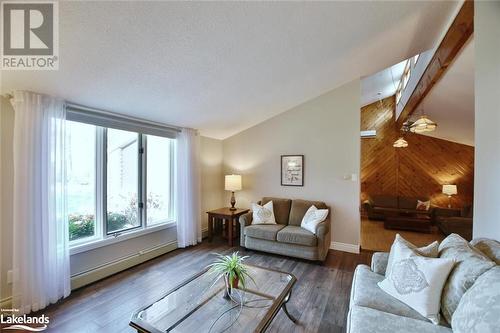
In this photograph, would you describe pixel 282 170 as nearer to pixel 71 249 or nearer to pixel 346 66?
pixel 346 66

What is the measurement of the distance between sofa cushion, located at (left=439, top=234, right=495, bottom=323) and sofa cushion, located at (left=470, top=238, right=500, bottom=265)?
3.2 inches

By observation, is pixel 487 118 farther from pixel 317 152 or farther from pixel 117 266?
pixel 117 266

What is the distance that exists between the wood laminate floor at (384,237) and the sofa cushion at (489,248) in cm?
245

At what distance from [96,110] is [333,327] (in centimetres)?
347

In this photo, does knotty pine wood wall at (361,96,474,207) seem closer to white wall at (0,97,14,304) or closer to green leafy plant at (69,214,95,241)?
green leafy plant at (69,214,95,241)

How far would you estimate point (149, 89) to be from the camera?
2559 millimetres

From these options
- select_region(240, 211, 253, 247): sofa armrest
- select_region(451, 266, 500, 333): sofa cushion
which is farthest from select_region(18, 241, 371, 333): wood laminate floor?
select_region(451, 266, 500, 333): sofa cushion

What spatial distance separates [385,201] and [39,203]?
7173 mm

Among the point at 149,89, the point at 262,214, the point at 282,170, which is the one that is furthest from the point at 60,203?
the point at 282,170

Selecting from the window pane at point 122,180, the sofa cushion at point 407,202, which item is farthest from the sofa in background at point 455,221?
the window pane at point 122,180

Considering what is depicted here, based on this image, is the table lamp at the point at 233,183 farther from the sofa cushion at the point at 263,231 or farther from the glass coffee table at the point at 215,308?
the glass coffee table at the point at 215,308

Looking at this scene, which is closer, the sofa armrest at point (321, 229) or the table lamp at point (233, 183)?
the sofa armrest at point (321, 229)

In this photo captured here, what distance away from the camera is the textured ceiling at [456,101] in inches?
107

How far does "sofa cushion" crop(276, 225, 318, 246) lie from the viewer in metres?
3.18
